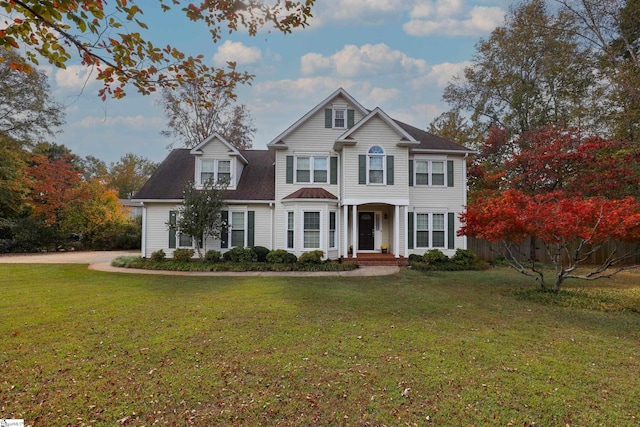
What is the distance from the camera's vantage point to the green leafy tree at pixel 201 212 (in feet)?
45.7

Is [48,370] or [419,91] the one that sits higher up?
[419,91]

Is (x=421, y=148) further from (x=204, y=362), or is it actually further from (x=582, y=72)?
(x=204, y=362)

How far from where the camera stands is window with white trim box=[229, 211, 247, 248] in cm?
1561

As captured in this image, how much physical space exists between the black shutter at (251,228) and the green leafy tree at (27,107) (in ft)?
59.7

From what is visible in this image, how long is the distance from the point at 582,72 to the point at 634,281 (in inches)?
510

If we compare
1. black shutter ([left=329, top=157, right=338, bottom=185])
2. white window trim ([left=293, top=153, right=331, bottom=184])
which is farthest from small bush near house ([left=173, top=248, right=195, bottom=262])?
black shutter ([left=329, top=157, right=338, bottom=185])

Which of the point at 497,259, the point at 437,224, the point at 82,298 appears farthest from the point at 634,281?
the point at 82,298

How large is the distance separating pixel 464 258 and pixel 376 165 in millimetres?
5883

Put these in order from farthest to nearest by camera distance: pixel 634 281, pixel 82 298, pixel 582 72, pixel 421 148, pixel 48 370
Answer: pixel 582 72 < pixel 421 148 < pixel 634 281 < pixel 82 298 < pixel 48 370

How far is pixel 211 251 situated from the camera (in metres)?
14.5

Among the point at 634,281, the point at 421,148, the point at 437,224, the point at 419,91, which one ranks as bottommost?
the point at 634,281

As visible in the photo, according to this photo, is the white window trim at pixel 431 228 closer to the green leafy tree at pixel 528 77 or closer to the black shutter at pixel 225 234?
the black shutter at pixel 225 234

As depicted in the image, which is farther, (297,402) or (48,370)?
(48,370)

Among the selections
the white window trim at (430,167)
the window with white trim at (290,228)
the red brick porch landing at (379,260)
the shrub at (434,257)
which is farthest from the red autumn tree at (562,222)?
the window with white trim at (290,228)
